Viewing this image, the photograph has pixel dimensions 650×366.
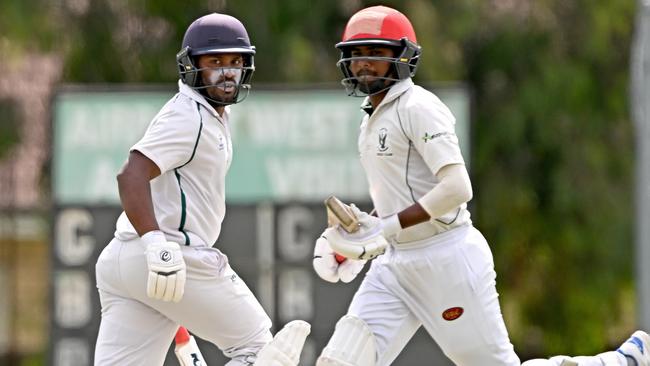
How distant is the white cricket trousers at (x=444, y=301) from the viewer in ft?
22.4

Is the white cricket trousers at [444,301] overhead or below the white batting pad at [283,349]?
overhead

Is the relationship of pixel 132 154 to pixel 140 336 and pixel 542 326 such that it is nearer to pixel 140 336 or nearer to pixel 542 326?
pixel 140 336

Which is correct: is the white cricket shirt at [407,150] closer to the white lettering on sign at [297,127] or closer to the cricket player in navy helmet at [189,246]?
the cricket player in navy helmet at [189,246]

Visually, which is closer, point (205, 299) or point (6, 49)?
point (205, 299)

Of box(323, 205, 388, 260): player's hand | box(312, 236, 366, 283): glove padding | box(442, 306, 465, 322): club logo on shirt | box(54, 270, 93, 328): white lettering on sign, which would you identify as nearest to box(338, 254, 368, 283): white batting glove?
box(312, 236, 366, 283): glove padding

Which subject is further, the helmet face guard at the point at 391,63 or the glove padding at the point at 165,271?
the helmet face guard at the point at 391,63

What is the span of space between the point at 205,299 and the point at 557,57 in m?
10.5

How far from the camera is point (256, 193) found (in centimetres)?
1130

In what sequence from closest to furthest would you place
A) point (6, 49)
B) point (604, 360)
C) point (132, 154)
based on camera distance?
point (132, 154), point (604, 360), point (6, 49)

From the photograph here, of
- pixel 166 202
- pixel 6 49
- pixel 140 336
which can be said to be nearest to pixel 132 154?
pixel 166 202

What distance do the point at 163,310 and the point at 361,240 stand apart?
2.80ft

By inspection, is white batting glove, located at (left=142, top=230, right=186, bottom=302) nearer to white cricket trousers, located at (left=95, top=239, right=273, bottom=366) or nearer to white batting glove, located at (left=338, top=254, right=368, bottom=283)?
white cricket trousers, located at (left=95, top=239, right=273, bottom=366)

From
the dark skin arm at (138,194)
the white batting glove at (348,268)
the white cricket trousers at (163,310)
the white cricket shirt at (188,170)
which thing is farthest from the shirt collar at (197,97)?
the white batting glove at (348,268)

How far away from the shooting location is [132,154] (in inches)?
263
